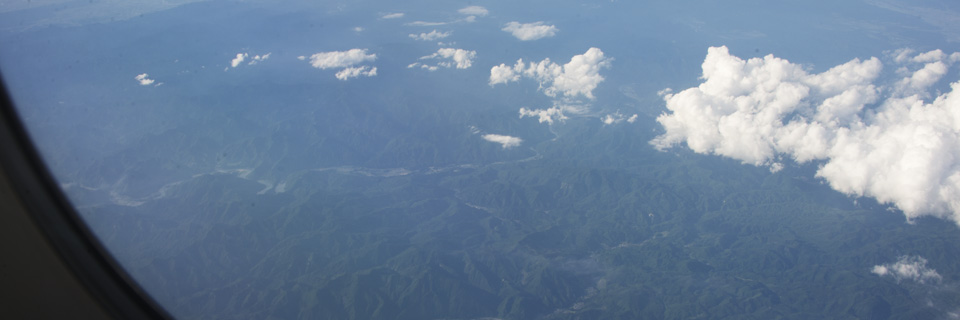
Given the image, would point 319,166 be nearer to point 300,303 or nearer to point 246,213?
point 246,213

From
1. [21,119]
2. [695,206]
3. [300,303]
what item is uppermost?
[21,119]

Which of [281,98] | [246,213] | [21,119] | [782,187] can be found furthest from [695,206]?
[21,119]

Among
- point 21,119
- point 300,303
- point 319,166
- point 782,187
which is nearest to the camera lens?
point 21,119

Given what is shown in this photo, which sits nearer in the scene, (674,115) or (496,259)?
(496,259)

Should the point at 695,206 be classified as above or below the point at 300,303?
below

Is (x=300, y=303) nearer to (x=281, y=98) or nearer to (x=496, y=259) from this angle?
(x=496, y=259)

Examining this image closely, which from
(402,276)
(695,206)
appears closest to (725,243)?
(695,206)

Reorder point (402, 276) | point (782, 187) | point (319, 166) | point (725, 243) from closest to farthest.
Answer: point (402, 276) → point (725, 243) → point (319, 166) → point (782, 187)
